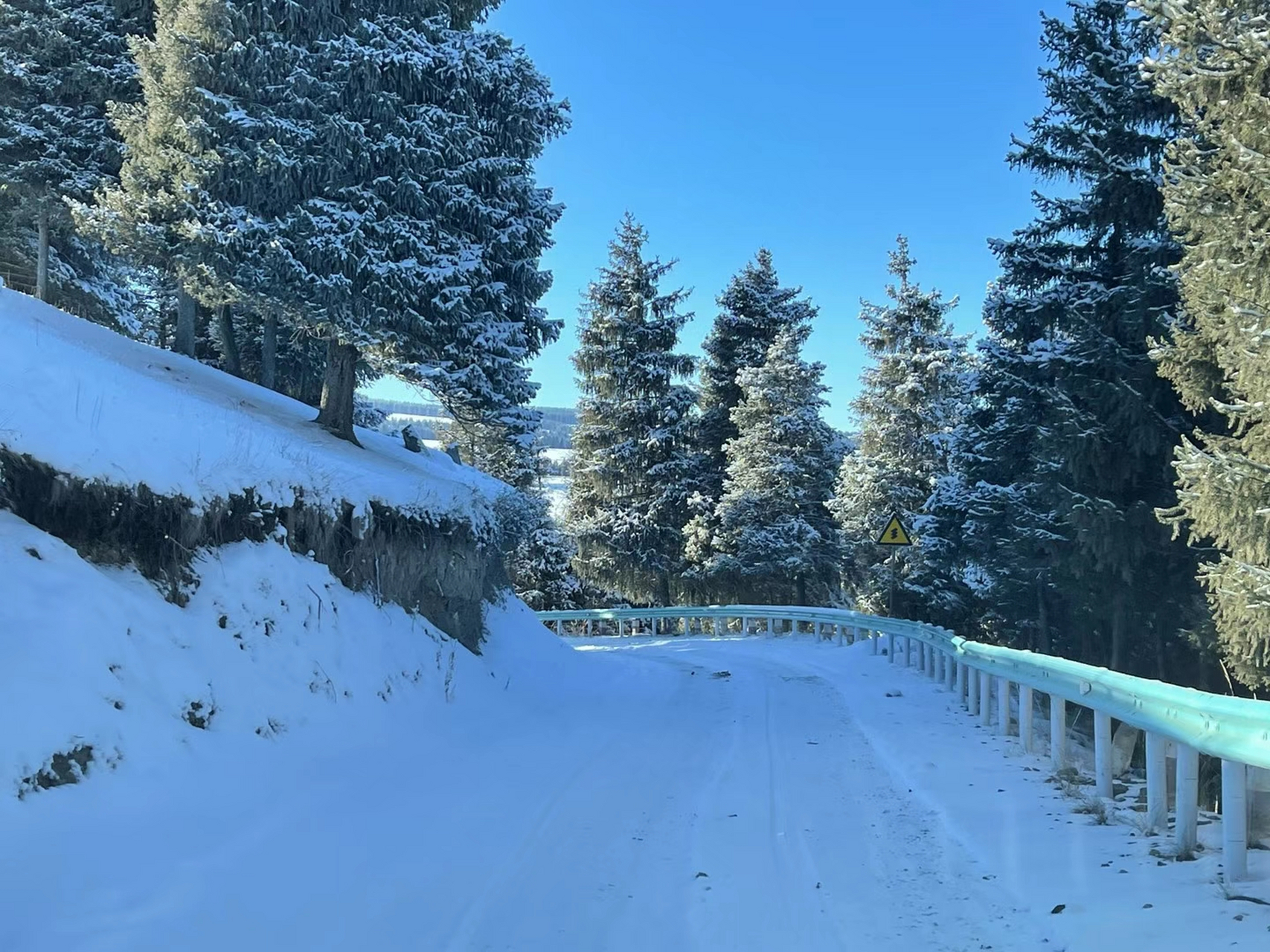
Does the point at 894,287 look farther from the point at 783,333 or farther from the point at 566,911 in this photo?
the point at 566,911

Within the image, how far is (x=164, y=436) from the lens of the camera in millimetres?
7738

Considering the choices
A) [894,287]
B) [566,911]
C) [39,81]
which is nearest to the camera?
[566,911]

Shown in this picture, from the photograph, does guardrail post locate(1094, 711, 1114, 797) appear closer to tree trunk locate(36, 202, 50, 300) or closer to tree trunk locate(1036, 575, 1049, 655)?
tree trunk locate(1036, 575, 1049, 655)

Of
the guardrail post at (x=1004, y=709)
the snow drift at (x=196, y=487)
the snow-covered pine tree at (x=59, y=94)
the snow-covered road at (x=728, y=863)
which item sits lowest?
the snow-covered road at (x=728, y=863)

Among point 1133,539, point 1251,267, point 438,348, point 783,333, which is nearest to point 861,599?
point 783,333

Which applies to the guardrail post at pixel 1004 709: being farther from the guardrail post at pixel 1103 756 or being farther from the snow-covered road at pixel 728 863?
the guardrail post at pixel 1103 756

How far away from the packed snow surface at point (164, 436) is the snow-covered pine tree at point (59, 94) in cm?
393

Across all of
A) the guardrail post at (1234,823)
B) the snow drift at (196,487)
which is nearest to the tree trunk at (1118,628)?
the snow drift at (196,487)

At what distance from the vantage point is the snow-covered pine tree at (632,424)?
102 ft

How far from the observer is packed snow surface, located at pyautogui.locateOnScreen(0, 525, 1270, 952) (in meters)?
4.06

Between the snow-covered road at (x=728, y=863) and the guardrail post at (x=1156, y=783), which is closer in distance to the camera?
the snow-covered road at (x=728, y=863)

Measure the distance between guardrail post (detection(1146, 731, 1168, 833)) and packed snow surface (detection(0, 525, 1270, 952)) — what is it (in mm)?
178

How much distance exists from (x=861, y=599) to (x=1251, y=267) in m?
23.2

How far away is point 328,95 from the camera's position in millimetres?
13312
